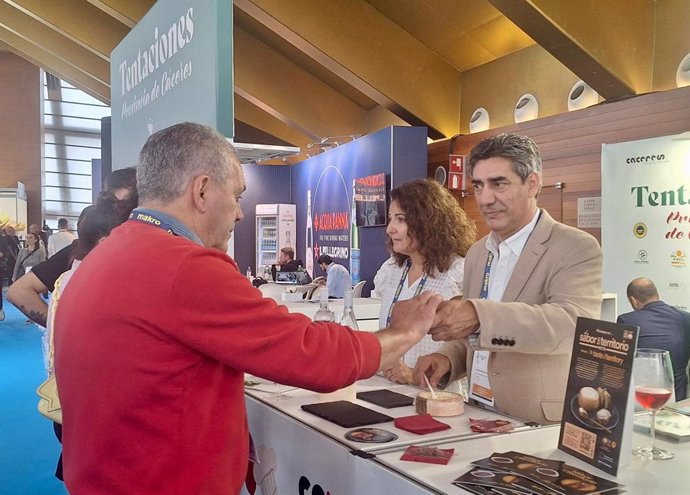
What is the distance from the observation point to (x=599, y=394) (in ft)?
4.50

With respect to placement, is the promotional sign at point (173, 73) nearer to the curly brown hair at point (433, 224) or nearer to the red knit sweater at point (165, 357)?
the curly brown hair at point (433, 224)

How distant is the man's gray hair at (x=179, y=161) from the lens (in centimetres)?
141

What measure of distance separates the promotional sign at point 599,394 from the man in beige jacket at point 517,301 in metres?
0.34

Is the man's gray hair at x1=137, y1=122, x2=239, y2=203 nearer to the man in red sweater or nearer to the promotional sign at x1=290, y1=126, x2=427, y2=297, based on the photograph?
the man in red sweater

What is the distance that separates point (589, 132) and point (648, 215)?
1.51 meters

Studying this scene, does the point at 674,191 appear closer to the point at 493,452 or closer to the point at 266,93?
the point at 493,452

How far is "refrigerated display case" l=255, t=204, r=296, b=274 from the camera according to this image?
13.1 m

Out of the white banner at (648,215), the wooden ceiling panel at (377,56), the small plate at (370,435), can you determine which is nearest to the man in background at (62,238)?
the wooden ceiling panel at (377,56)

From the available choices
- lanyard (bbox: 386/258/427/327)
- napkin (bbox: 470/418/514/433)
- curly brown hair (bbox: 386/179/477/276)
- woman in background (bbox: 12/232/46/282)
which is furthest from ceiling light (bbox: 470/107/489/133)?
woman in background (bbox: 12/232/46/282)

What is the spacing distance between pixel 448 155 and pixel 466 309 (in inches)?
293

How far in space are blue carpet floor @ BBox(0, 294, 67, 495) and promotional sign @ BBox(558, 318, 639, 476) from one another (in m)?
3.29

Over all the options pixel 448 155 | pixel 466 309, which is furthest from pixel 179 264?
pixel 448 155

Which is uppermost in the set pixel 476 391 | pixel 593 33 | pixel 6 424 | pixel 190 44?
pixel 593 33

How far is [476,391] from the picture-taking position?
214cm
